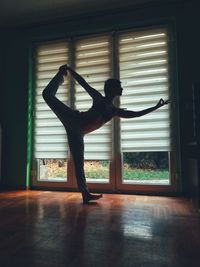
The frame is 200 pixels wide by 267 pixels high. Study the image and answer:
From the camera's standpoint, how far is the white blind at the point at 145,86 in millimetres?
2953

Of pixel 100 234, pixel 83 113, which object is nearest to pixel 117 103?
pixel 83 113

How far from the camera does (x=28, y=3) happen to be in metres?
3.11

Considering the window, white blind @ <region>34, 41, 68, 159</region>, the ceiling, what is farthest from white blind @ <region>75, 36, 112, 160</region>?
the ceiling

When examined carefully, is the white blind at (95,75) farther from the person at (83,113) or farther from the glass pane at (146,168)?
the person at (83,113)

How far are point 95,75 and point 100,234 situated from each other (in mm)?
2265

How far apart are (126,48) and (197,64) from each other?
0.93 meters

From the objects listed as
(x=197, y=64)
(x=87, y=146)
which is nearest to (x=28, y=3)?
(x=87, y=146)

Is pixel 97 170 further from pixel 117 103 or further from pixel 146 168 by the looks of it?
pixel 117 103

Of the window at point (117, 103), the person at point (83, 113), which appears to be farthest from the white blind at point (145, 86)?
the person at point (83, 113)

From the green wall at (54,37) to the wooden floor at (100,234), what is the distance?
1.02 metres

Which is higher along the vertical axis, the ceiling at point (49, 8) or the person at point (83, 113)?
the ceiling at point (49, 8)

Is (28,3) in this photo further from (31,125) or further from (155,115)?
(155,115)

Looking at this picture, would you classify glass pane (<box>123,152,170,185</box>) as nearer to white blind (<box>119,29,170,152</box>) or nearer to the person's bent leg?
white blind (<box>119,29,170,152</box>)

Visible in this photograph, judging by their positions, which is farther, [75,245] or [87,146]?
[87,146]
